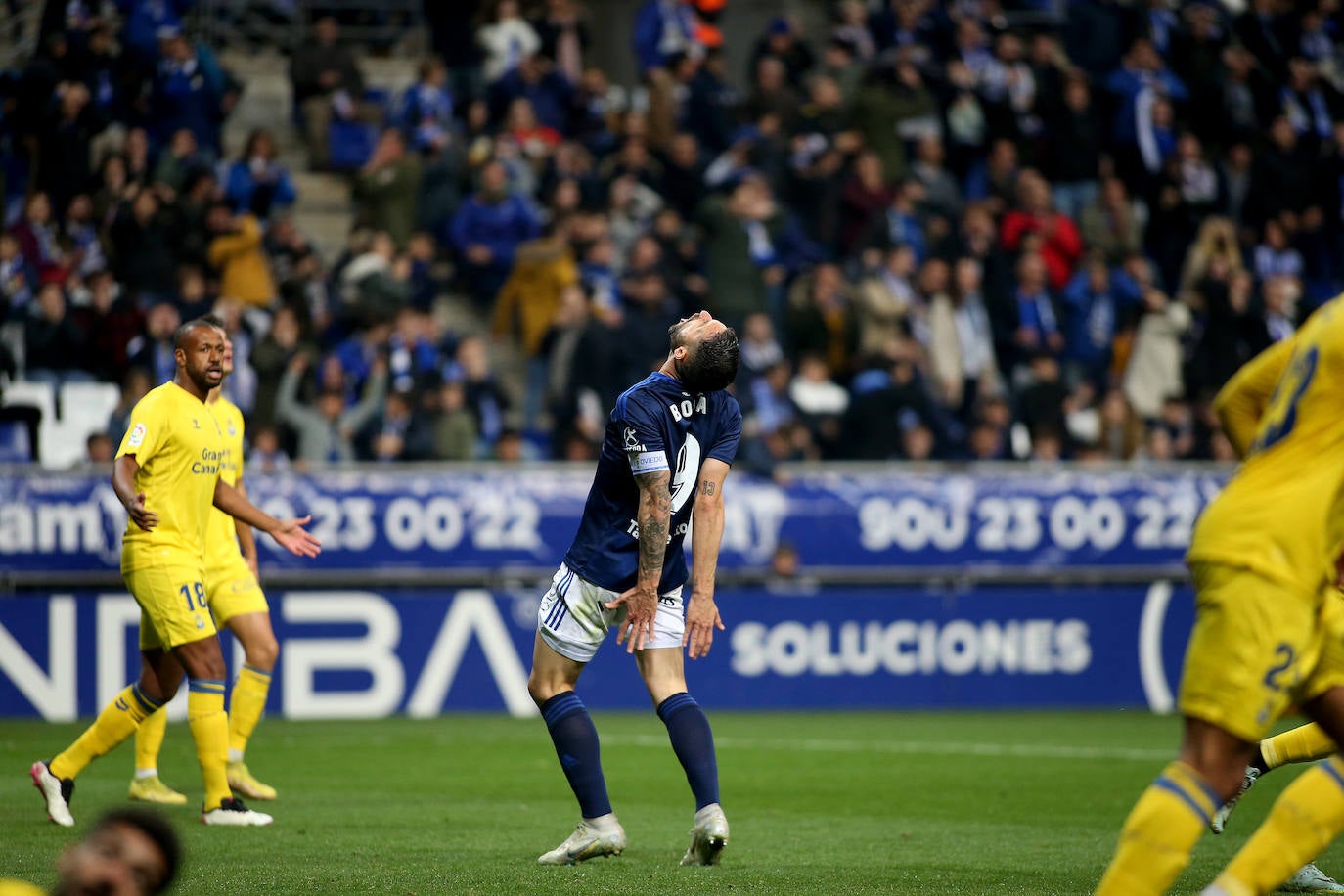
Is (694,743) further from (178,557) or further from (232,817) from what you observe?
(178,557)

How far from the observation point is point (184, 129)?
58.3 feet

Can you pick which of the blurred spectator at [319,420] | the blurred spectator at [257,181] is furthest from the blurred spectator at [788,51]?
→ the blurred spectator at [319,420]

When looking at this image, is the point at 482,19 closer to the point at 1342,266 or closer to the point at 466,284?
the point at 466,284

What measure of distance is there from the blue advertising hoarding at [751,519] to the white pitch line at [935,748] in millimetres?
2669

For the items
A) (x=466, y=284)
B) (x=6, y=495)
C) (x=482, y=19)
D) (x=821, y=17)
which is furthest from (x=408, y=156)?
(x=821, y=17)

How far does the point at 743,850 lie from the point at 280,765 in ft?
15.1

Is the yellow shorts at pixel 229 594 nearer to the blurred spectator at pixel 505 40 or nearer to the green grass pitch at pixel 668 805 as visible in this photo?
the green grass pitch at pixel 668 805

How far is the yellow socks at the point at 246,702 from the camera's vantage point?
977cm

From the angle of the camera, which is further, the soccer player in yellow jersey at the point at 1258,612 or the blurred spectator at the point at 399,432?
the blurred spectator at the point at 399,432

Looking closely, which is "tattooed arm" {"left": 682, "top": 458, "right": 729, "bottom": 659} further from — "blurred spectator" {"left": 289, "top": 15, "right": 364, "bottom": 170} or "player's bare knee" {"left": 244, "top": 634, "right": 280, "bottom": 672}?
"blurred spectator" {"left": 289, "top": 15, "right": 364, "bottom": 170}

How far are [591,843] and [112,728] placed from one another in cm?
290

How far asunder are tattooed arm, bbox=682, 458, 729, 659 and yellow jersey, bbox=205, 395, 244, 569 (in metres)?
2.93

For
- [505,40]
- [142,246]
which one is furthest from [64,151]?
[505,40]

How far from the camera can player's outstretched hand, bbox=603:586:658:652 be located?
23.6 ft
